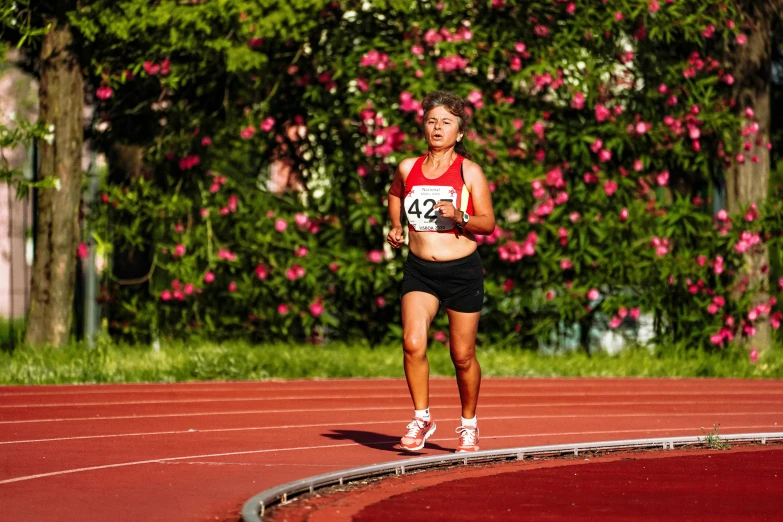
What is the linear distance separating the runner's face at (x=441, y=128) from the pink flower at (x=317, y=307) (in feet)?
24.6

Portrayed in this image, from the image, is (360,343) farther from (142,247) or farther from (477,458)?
(477,458)

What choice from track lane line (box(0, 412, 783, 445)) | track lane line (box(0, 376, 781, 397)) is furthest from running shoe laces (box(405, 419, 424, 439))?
track lane line (box(0, 376, 781, 397))

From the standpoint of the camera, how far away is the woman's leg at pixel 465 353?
8.58 meters

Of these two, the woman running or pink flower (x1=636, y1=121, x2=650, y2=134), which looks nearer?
the woman running

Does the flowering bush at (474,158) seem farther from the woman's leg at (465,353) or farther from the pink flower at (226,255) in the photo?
the woman's leg at (465,353)

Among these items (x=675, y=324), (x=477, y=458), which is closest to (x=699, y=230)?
(x=675, y=324)

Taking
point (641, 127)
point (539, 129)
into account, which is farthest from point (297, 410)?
point (641, 127)

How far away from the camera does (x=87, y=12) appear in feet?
48.2

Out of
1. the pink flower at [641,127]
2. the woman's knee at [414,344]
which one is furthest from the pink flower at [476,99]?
the woman's knee at [414,344]

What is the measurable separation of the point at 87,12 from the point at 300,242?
3174 millimetres

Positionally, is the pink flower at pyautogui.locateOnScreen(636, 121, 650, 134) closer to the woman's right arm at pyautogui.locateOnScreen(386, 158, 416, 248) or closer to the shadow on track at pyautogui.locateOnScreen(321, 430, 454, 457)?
the shadow on track at pyautogui.locateOnScreen(321, 430, 454, 457)

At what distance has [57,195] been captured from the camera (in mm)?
15375

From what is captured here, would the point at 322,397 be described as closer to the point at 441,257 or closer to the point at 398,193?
the point at 398,193

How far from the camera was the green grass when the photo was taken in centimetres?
1360
